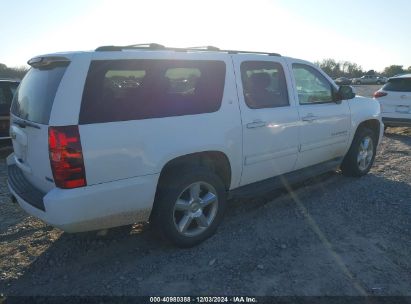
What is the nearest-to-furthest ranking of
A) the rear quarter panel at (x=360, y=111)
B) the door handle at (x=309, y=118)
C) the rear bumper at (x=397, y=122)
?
the door handle at (x=309, y=118), the rear quarter panel at (x=360, y=111), the rear bumper at (x=397, y=122)

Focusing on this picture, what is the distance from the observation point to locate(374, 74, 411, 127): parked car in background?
379 inches

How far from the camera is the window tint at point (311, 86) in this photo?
4.84 m

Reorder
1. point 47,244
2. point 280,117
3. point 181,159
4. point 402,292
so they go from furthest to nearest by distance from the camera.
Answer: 1. point 280,117
2. point 47,244
3. point 181,159
4. point 402,292

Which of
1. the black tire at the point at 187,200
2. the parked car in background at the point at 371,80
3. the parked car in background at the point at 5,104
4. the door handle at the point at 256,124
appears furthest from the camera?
the parked car in background at the point at 371,80

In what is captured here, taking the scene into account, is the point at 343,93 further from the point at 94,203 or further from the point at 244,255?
the point at 94,203

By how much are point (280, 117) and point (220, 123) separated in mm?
946

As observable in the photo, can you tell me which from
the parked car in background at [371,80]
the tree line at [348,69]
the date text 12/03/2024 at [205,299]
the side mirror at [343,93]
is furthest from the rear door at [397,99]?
the tree line at [348,69]

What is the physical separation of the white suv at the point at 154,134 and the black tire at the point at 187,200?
0.01 metres

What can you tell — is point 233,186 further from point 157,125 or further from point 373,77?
point 373,77

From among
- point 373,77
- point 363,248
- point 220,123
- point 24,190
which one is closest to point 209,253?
point 220,123

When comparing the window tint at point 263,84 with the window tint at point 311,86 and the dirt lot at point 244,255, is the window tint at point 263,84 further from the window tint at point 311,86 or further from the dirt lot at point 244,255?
the dirt lot at point 244,255

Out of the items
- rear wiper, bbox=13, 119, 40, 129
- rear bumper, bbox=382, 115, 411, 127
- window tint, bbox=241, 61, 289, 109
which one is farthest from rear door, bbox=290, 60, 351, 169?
rear bumper, bbox=382, 115, 411, 127

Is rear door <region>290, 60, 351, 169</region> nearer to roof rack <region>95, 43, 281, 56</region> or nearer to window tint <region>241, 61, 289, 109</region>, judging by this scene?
window tint <region>241, 61, 289, 109</region>

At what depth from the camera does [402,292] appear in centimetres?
305
